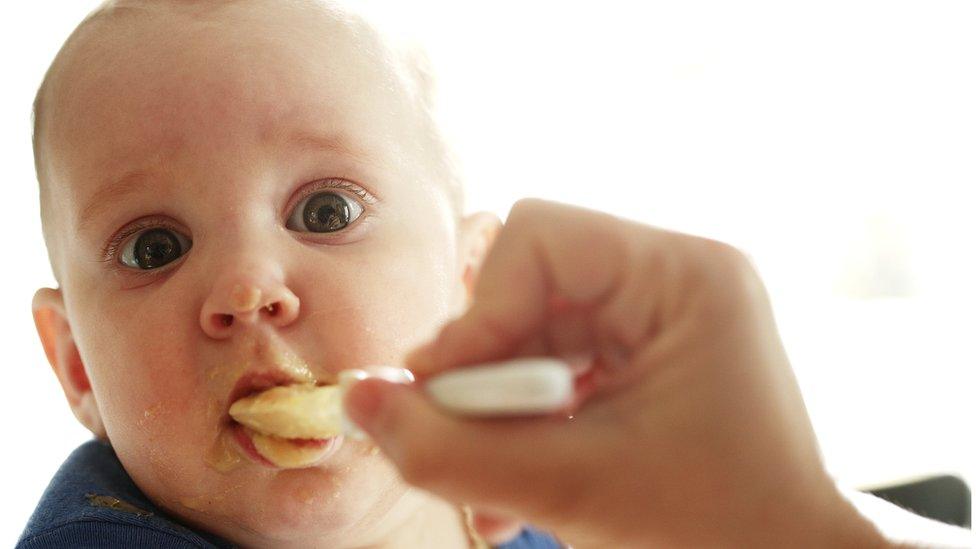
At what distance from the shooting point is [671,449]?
1.58 ft

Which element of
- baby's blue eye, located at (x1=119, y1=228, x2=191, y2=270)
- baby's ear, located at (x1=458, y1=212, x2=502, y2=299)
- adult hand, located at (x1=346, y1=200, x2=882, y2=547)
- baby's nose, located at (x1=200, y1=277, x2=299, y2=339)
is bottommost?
adult hand, located at (x1=346, y1=200, x2=882, y2=547)

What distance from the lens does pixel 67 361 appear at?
100 cm

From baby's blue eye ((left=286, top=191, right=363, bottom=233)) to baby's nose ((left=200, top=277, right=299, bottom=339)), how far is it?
3.6 inches

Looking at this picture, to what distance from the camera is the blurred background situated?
5.30 feet

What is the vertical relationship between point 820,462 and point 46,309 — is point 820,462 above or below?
below

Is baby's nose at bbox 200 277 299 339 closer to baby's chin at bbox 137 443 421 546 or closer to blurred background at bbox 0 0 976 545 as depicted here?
baby's chin at bbox 137 443 421 546

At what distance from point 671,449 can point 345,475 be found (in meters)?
0.37

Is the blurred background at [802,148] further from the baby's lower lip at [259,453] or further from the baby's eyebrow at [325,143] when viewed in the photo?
the baby's lower lip at [259,453]

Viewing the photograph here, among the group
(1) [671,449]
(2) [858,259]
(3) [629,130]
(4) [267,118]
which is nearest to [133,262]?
(4) [267,118]

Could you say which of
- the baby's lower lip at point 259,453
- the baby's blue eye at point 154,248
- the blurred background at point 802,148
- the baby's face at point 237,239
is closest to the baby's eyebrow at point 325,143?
the baby's face at point 237,239

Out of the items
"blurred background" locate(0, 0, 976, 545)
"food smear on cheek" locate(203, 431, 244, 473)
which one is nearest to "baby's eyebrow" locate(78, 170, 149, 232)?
"food smear on cheek" locate(203, 431, 244, 473)

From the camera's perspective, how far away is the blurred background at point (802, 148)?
1616mm

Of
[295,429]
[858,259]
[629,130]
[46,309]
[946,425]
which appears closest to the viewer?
[295,429]

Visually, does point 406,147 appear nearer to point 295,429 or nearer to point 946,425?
point 295,429
